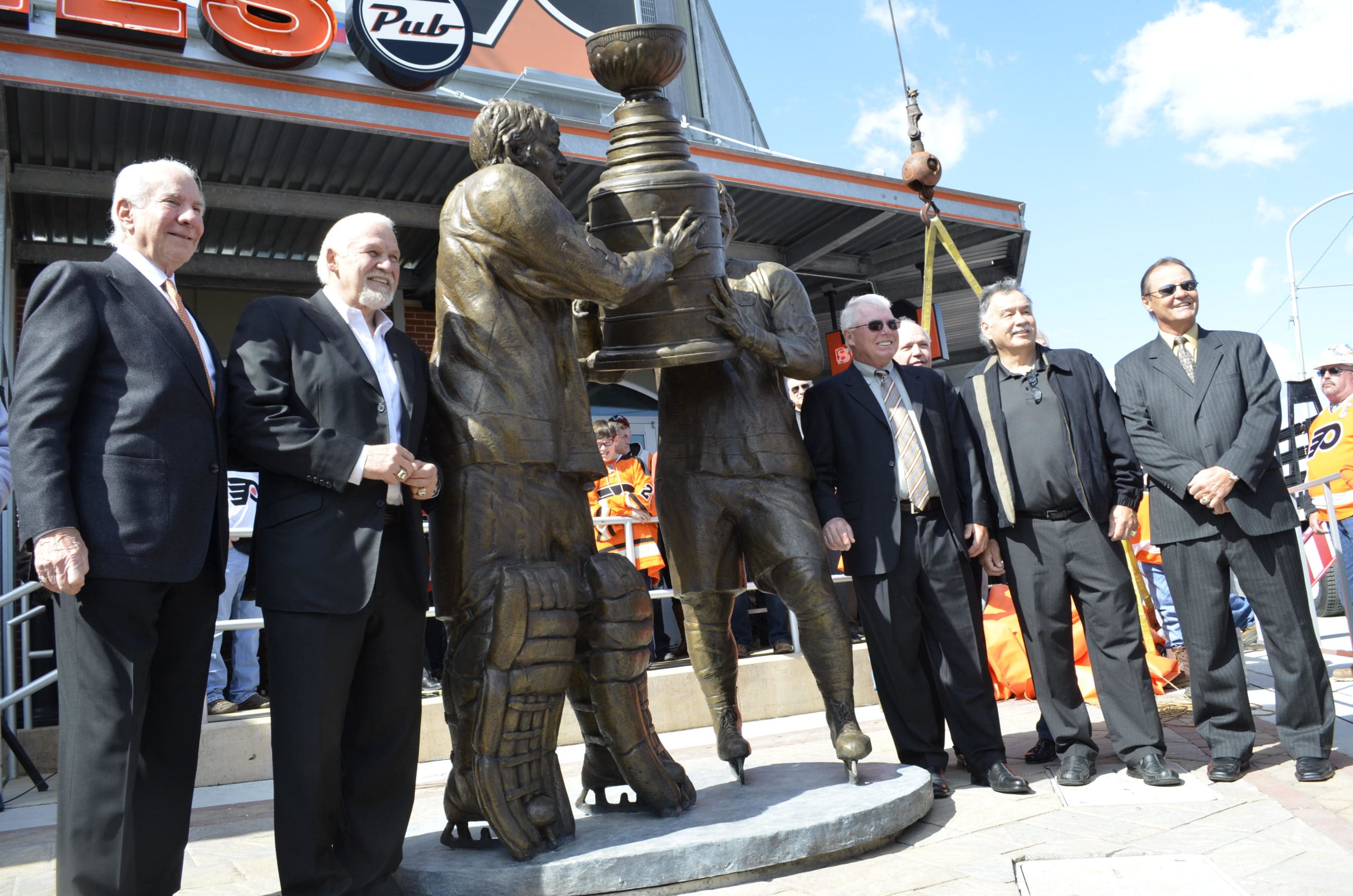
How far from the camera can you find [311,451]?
2949 millimetres

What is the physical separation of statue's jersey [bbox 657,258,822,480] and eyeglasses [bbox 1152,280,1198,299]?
1609 mm

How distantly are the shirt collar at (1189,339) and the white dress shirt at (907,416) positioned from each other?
118cm

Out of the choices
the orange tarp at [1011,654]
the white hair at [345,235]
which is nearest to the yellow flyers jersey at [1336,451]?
the orange tarp at [1011,654]

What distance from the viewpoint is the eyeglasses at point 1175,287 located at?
4.69 m

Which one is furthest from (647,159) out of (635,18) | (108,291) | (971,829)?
(635,18)

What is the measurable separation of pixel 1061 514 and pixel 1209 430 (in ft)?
2.27

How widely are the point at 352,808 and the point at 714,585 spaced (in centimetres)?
154

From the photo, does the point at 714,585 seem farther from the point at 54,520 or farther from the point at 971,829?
the point at 54,520

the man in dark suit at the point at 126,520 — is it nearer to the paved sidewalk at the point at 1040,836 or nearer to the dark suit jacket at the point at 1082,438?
the paved sidewalk at the point at 1040,836

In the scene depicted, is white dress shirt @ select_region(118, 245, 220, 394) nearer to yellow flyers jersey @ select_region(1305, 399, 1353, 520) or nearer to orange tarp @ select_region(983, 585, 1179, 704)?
orange tarp @ select_region(983, 585, 1179, 704)

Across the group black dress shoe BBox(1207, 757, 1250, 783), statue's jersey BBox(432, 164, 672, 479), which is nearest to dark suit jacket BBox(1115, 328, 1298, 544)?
black dress shoe BBox(1207, 757, 1250, 783)

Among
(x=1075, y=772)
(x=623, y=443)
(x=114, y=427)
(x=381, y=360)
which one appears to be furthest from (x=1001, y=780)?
(x=623, y=443)

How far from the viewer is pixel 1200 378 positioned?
15.2 feet

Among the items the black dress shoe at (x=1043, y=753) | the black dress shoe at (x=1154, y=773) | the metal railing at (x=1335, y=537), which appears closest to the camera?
the black dress shoe at (x=1154, y=773)
